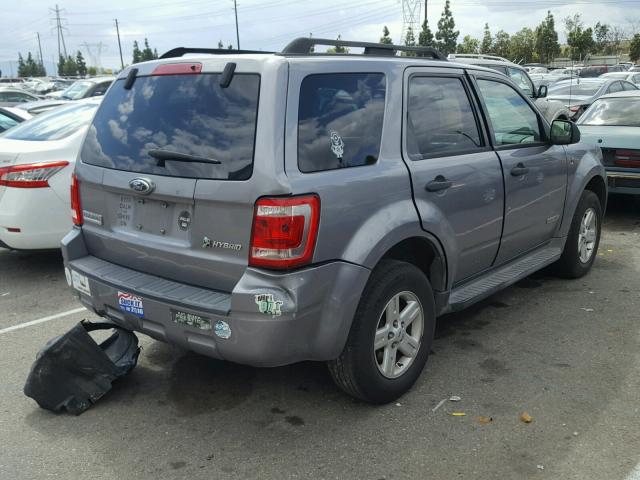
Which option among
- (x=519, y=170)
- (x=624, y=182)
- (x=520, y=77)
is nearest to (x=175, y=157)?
(x=519, y=170)

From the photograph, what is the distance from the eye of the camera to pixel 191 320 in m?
3.10

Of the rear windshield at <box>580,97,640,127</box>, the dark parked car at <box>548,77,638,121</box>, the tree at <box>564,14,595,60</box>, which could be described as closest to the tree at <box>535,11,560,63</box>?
the tree at <box>564,14,595,60</box>

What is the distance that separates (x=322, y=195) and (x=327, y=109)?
19.1 inches

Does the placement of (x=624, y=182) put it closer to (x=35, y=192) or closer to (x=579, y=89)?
(x=35, y=192)

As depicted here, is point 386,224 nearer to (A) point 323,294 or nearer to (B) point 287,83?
(A) point 323,294

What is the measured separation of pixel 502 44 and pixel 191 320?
84.8 metres

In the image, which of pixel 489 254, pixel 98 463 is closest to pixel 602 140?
pixel 489 254

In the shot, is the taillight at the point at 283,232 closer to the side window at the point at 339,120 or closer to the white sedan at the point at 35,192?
the side window at the point at 339,120

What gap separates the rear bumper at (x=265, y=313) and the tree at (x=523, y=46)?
75.8 metres

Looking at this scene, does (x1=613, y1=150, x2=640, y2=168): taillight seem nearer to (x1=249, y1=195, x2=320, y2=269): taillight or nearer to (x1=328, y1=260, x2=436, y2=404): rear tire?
(x1=328, y1=260, x2=436, y2=404): rear tire

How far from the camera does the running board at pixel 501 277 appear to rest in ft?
13.5

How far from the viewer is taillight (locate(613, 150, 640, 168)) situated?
7.62 m

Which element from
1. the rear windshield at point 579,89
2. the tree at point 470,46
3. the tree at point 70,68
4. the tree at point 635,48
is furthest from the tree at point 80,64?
the rear windshield at point 579,89

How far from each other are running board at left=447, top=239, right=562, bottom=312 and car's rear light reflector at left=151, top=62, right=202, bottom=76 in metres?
2.11
